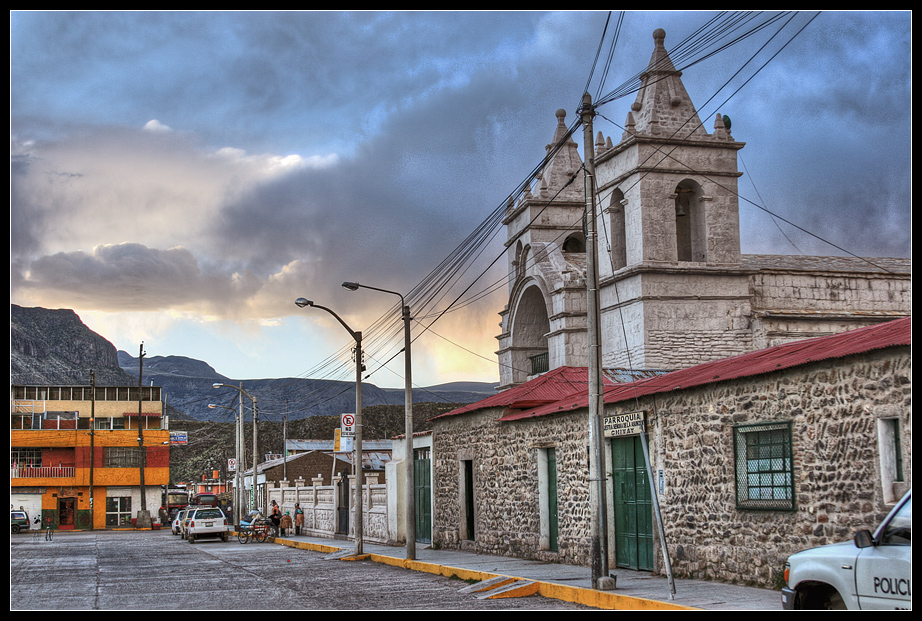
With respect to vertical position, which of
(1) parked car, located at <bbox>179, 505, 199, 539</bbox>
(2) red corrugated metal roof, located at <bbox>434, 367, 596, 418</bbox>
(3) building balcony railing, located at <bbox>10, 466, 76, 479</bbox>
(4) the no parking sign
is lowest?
(1) parked car, located at <bbox>179, 505, 199, 539</bbox>

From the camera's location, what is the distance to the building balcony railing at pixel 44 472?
2494 inches

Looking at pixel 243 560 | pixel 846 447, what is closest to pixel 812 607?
pixel 846 447

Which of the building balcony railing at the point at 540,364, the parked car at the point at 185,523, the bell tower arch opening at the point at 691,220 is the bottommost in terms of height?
the parked car at the point at 185,523

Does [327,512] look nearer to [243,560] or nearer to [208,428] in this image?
[243,560]

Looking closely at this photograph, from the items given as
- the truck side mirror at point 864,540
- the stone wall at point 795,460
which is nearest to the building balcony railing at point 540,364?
the stone wall at point 795,460

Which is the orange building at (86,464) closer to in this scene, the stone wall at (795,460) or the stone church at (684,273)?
the stone church at (684,273)

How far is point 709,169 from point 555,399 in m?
14.4

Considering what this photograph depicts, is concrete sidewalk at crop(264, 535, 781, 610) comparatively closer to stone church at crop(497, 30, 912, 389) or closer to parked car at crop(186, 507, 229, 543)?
stone church at crop(497, 30, 912, 389)

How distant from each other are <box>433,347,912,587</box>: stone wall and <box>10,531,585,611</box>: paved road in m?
2.60

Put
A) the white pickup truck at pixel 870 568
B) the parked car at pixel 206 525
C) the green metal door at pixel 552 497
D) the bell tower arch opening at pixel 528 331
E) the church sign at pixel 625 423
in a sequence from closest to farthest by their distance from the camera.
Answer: the white pickup truck at pixel 870 568 → the church sign at pixel 625 423 → the green metal door at pixel 552 497 → the parked car at pixel 206 525 → the bell tower arch opening at pixel 528 331

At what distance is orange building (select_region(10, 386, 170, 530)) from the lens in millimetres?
63500

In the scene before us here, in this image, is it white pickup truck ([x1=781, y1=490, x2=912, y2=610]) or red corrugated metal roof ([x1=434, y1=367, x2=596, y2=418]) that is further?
red corrugated metal roof ([x1=434, y1=367, x2=596, y2=418])

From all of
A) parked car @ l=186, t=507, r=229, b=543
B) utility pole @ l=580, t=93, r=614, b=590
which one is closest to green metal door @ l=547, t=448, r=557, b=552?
utility pole @ l=580, t=93, r=614, b=590

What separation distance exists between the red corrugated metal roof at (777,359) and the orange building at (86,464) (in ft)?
167
